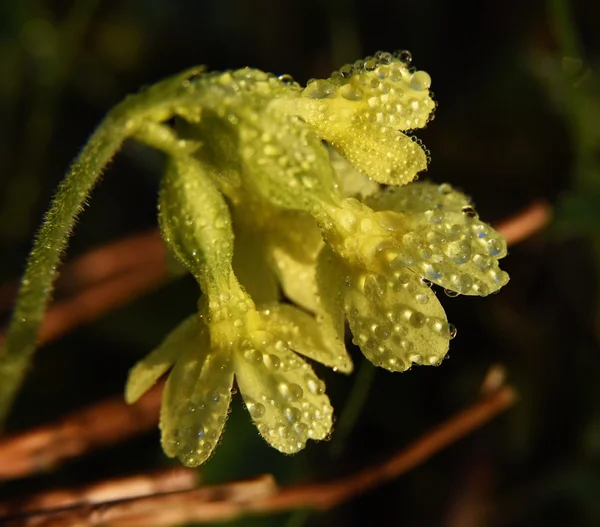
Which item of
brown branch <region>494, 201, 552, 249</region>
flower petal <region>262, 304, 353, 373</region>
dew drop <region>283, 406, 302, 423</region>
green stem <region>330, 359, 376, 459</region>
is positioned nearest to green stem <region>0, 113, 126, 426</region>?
flower petal <region>262, 304, 353, 373</region>

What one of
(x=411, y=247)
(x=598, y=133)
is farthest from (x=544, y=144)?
(x=411, y=247)

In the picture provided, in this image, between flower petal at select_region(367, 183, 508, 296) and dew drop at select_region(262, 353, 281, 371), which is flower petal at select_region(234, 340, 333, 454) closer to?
dew drop at select_region(262, 353, 281, 371)

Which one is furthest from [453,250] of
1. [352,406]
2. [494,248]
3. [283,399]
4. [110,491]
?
[110,491]

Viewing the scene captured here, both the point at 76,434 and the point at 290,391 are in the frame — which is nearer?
the point at 290,391

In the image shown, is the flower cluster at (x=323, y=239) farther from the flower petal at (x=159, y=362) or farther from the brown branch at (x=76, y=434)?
the brown branch at (x=76, y=434)

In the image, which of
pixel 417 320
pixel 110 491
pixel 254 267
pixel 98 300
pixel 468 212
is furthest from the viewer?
pixel 98 300

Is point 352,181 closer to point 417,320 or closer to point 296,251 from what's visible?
point 296,251

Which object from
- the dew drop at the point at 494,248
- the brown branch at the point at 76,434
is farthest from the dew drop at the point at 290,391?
the brown branch at the point at 76,434
